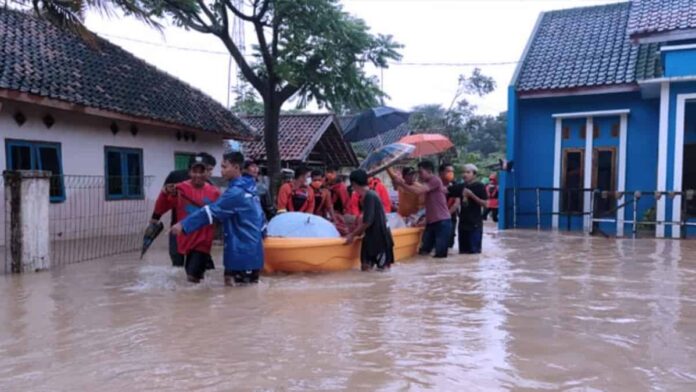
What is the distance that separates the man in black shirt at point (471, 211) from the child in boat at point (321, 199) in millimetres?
2058

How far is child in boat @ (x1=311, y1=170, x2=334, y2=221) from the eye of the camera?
9.44 meters

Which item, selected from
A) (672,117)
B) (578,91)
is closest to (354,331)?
(672,117)

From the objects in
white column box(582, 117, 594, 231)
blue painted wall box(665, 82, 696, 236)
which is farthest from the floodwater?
white column box(582, 117, 594, 231)

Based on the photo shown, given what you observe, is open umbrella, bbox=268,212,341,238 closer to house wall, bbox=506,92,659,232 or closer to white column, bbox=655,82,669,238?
white column, bbox=655,82,669,238

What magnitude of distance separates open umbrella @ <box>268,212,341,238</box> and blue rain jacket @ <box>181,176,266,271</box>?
104 cm

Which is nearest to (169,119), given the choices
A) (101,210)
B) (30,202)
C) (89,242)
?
(101,210)

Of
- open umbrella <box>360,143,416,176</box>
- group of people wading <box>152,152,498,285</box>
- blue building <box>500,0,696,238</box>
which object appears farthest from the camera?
blue building <box>500,0,696,238</box>

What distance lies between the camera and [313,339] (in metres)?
4.81

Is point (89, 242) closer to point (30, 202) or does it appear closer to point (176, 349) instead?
point (30, 202)

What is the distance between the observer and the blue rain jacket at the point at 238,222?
6.17 meters

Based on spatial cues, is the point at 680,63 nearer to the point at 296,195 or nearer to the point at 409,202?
the point at 409,202

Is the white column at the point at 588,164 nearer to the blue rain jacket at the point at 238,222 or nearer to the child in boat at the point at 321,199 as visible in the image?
the child in boat at the point at 321,199

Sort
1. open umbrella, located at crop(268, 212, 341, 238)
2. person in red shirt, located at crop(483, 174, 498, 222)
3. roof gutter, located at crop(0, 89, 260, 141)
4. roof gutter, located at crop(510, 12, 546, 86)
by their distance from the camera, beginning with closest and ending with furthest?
open umbrella, located at crop(268, 212, 341, 238)
roof gutter, located at crop(0, 89, 260, 141)
roof gutter, located at crop(510, 12, 546, 86)
person in red shirt, located at crop(483, 174, 498, 222)

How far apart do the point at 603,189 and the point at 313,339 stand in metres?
11.9
